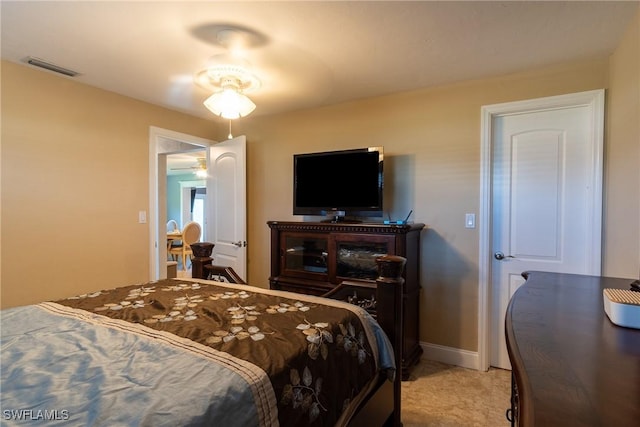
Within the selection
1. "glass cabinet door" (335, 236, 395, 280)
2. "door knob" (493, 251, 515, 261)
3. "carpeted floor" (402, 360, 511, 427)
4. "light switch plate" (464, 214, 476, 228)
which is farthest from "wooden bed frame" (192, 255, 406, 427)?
"door knob" (493, 251, 515, 261)

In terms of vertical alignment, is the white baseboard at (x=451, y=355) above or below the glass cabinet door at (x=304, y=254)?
below

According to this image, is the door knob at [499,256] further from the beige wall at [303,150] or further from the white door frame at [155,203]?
the white door frame at [155,203]

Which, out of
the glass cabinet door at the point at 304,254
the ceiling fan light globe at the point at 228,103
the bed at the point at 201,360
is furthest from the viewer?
the glass cabinet door at the point at 304,254

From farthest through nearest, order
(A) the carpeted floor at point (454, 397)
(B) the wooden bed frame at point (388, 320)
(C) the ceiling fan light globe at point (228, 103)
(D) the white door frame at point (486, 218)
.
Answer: (D) the white door frame at point (486, 218) < (C) the ceiling fan light globe at point (228, 103) < (A) the carpeted floor at point (454, 397) < (B) the wooden bed frame at point (388, 320)

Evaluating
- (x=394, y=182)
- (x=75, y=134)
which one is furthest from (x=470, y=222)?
(x=75, y=134)

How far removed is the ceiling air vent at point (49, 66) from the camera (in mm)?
2239

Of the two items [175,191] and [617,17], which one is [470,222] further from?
[175,191]

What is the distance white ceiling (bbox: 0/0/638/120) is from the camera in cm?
165

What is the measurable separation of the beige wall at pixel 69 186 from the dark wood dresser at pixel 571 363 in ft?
10.0

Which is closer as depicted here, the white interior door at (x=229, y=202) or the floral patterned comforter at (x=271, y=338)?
the floral patterned comforter at (x=271, y=338)

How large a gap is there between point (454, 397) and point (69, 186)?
3.31m

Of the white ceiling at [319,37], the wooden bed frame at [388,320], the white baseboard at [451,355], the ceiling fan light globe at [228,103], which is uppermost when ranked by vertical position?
the white ceiling at [319,37]

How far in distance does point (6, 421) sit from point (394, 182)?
2.66 m

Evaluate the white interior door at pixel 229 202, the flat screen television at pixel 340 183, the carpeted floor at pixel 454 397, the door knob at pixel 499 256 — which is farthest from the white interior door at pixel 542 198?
the white interior door at pixel 229 202
